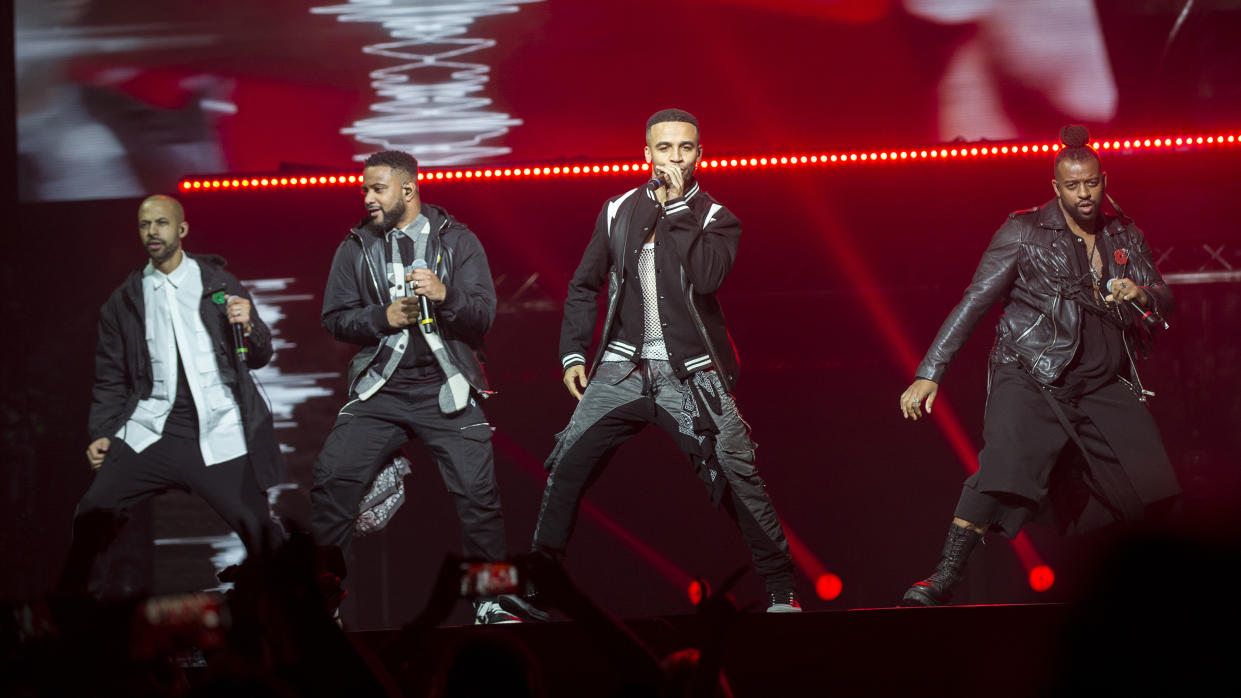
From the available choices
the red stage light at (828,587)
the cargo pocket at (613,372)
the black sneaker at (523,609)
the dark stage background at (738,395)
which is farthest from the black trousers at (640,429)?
the red stage light at (828,587)

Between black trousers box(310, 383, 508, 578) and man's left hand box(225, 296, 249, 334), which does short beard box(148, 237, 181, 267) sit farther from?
black trousers box(310, 383, 508, 578)

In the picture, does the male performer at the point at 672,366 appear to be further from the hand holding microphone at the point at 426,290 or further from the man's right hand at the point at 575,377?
the hand holding microphone at the point at 426,290

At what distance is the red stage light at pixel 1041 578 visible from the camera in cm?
661

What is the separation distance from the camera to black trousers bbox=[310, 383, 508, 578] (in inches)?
194

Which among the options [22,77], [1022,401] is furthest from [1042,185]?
[22,77]

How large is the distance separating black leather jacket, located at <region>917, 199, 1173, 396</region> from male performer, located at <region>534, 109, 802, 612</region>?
0.90 metres

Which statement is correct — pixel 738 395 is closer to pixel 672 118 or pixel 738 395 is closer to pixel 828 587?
pixel 828 587

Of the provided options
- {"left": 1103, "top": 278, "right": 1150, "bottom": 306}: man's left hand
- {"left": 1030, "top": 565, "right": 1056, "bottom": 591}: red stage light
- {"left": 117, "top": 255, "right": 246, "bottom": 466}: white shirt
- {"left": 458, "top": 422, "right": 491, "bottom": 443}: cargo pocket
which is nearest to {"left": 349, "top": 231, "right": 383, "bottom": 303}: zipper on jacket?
{"left": 458, "top": 422, "right": 491, "bottom": 443}: cargo pocket

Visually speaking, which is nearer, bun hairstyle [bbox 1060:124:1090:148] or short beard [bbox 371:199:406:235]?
bun hairstyle [bbox 1060:124:1090:148]

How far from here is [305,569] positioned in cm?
176

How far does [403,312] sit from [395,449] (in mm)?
626

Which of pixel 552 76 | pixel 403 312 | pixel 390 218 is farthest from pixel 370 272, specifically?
pixel 552 76

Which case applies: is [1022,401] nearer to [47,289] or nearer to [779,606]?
[779,606]

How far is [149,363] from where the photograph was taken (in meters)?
5.37
